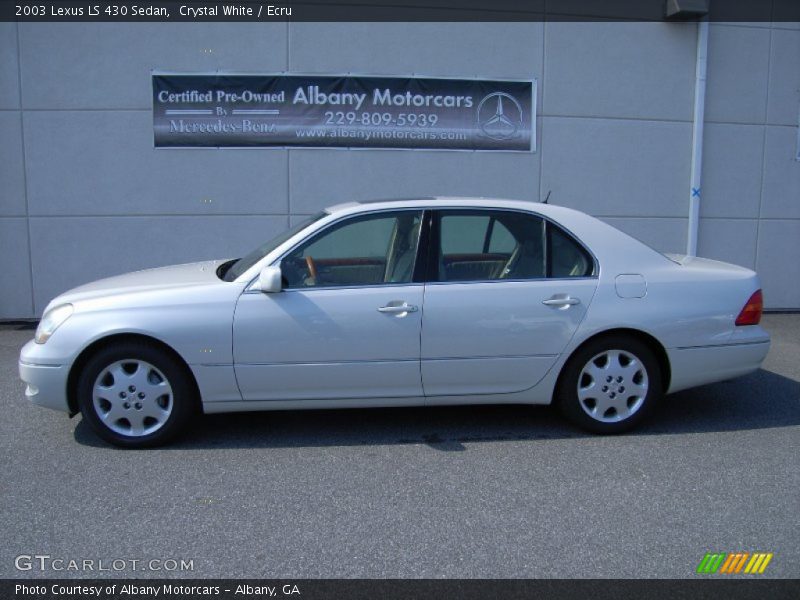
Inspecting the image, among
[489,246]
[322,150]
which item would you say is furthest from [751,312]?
[322,150]

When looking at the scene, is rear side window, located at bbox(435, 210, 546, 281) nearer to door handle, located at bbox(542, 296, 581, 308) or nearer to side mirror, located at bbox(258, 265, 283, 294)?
door handle, located at bbox(542, 296, 581, 308)

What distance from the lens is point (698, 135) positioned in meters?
9.21

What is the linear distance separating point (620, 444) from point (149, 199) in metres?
6.35

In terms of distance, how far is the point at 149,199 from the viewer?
8.69 meters

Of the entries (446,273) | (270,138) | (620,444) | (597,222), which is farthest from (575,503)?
(270,138)

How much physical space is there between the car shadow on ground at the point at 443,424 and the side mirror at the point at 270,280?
105cm

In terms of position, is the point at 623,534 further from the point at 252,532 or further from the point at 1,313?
the point at 1,313

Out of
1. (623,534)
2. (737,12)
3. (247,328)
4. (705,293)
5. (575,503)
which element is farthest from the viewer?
(737,12)

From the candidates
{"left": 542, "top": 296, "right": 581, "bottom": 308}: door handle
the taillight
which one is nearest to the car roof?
{"left": 542, "top": 296, "right": 581, "bottom": 308}: door handle

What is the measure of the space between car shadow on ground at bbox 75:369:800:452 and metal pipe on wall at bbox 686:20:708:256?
3885 mm

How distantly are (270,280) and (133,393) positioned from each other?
1.13 meters

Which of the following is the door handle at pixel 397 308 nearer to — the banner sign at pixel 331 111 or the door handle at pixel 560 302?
the door handle at pixel 560 302

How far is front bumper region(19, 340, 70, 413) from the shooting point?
4.52 metres

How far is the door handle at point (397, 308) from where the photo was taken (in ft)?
15.1
